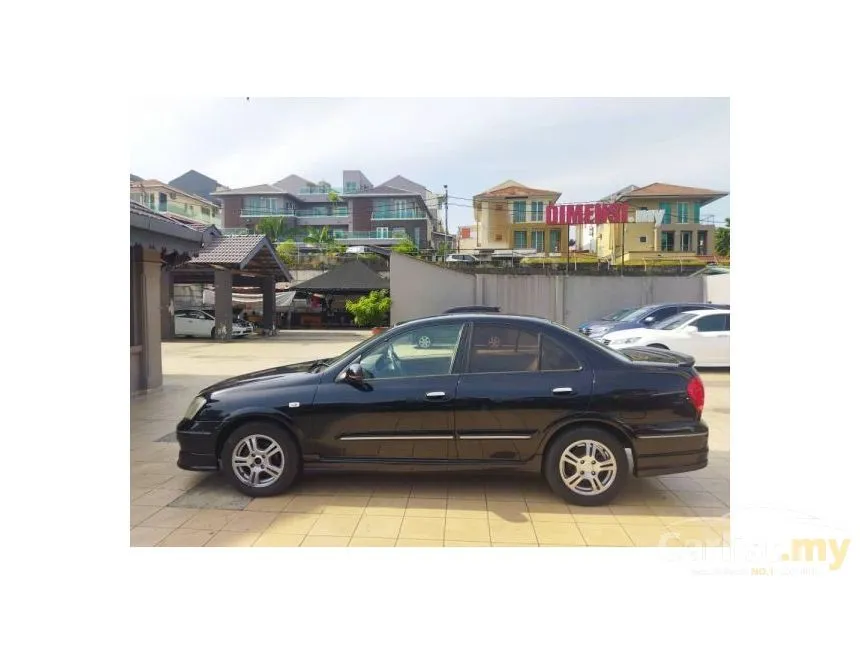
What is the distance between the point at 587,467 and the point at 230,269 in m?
17.1

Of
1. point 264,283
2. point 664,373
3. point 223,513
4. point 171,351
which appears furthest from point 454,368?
point 264,283

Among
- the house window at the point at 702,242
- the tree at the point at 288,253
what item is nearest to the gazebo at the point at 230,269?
the tree at the point at 288,253

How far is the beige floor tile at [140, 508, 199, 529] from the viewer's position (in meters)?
3.66

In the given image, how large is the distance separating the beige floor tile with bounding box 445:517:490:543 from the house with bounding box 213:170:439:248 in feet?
143

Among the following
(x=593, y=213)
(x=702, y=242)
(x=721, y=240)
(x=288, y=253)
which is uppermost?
(x=721, y=240)

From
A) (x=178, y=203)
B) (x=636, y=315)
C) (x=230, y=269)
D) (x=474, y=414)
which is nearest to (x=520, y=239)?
(x=230, y=269)

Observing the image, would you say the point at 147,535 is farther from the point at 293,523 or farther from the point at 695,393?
the point at 695,393

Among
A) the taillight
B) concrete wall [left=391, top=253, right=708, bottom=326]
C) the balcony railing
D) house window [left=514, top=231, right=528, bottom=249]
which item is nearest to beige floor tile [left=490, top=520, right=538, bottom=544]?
the taillight

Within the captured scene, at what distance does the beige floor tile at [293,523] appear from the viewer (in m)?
3.50

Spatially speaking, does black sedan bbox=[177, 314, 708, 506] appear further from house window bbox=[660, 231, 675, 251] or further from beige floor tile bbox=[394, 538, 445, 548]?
house window bbox=[660, 231, 675, 251]

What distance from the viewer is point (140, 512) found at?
3.86 metres

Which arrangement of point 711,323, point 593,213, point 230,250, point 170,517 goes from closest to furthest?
point 170,517, point 711,323, point 230,250, point 593,213
